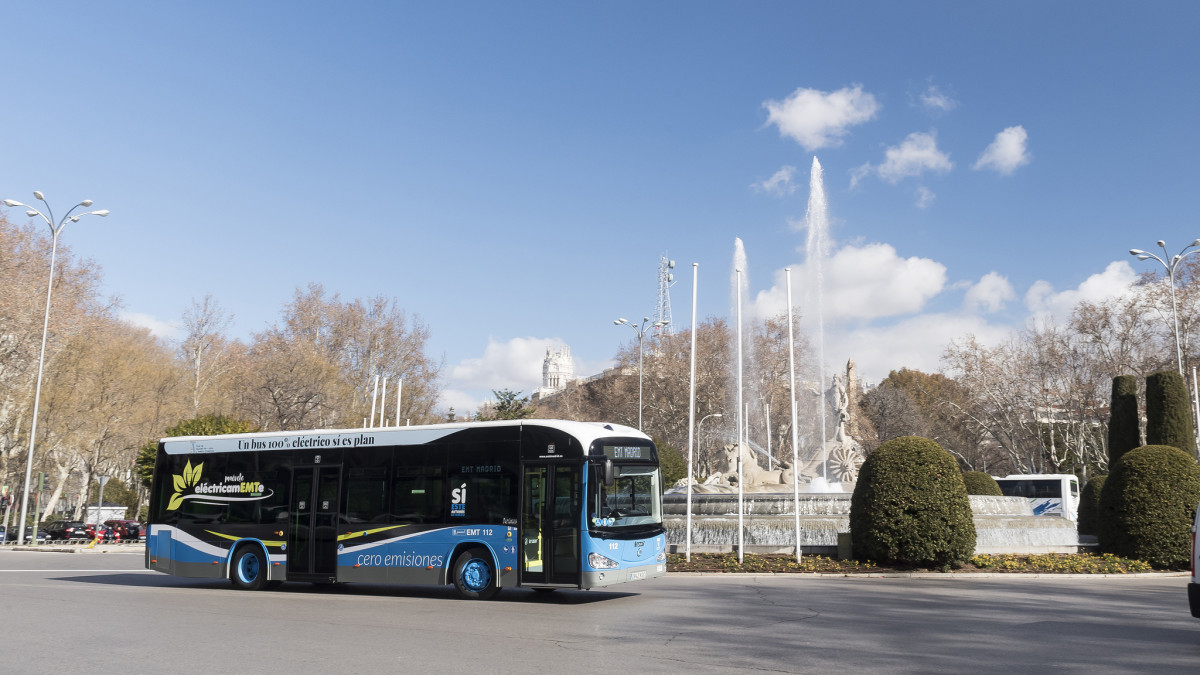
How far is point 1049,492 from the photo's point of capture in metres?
40.1

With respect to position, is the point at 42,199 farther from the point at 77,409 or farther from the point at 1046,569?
the point at 1046,569

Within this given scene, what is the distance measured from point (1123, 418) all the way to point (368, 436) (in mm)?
33724

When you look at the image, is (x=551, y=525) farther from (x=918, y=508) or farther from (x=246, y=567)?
(x=918, y=508)

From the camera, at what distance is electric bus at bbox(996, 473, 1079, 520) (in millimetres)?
39625

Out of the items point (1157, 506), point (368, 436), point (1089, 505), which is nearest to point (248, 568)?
point (368, 436)

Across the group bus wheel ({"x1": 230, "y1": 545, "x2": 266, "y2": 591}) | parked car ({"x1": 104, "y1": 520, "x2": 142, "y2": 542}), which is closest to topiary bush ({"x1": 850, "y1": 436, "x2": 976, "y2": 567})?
bus wheel ({"x1": 230, "y1": 545, "x2": 266, "y2": 591})

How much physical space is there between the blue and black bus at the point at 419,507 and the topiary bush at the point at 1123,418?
30.3 m

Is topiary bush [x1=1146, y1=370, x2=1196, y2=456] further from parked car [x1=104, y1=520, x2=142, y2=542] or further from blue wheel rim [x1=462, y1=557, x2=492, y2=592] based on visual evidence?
parked car [x1=104, y1=520, x2=142, y2=542]

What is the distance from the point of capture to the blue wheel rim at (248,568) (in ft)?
52.0

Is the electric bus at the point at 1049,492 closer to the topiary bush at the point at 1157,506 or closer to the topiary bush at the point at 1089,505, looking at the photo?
the topiary bush at the point at 1089,505

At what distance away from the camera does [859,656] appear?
27.5ft

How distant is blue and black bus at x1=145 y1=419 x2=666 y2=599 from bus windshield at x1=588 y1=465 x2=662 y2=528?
2 cm

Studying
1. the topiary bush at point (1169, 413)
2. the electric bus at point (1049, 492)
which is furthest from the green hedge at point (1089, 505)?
the electric bus at point (1049, 492)

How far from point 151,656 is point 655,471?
322 inches
